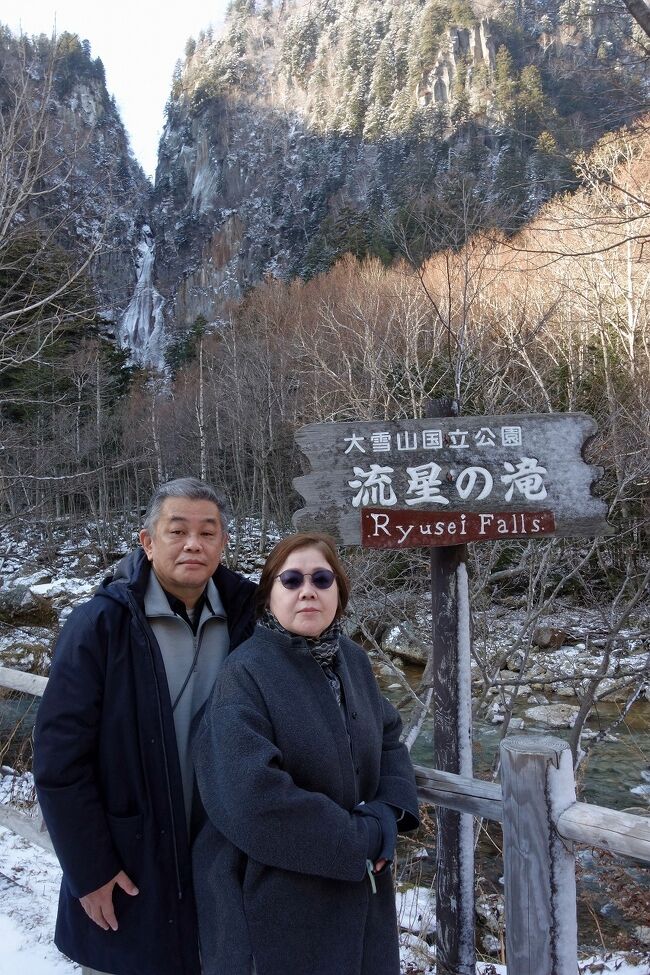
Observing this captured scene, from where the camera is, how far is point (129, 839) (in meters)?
1.45

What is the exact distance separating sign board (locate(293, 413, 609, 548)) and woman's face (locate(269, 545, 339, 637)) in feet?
1.80

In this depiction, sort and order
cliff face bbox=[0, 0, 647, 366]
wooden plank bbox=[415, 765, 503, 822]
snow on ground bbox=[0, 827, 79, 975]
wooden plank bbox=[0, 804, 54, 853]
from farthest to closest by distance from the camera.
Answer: cliff face bbox=[0, 0, 647, 366] → wooden plank bbox=[0, 804, 54, 853] → snow on ground bbox=[0, 827, 79, 975] → wooden plank bbox=[415, 765, 503, 822]

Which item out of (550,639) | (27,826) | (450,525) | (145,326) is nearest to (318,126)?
(145,326)

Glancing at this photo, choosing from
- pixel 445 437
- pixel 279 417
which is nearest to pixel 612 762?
pixel 445 437

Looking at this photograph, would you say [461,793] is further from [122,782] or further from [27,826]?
[27,826]

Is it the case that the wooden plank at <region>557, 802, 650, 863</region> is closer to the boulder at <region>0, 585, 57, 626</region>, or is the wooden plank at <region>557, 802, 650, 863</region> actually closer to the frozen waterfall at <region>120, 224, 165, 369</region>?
the boulder at <region>0, 585, 57, 626</region>

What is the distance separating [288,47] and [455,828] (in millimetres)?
68307

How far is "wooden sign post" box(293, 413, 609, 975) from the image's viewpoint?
2115 mm

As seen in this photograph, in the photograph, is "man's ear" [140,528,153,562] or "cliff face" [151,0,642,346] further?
"cliff face" [151,0,642,346]

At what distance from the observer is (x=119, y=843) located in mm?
1451

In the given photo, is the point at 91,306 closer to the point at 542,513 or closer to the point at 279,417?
the point at 542,513

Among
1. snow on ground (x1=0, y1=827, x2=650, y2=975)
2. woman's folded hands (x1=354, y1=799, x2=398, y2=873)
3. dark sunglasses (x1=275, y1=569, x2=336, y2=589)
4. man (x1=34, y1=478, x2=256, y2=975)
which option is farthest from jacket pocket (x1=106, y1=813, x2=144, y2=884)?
snow on ground (x1=0, y1=827, x2=650, y2=975)

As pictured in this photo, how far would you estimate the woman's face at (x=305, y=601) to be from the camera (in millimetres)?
1491

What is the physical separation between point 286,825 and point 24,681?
5.96 ft
